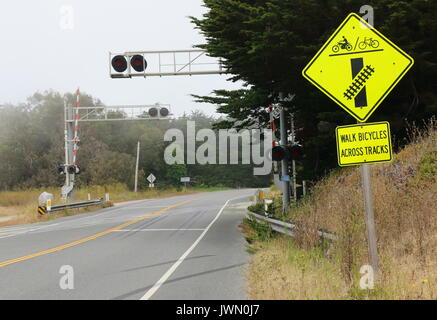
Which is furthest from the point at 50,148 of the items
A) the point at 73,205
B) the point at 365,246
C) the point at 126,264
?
the point at 365,246

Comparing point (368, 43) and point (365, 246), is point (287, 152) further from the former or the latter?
point (368, 43)

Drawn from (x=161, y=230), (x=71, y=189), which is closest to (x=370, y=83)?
(x=161, y=230)

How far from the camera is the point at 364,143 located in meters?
6.09

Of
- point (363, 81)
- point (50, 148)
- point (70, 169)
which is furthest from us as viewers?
point (50, 148)

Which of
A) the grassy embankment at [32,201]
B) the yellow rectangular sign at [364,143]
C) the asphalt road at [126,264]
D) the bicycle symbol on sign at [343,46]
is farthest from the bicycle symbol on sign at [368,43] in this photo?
the grassy embankment at [32,201]

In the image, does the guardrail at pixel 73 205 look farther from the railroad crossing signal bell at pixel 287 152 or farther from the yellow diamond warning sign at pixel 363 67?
the yellow diamond warning sign at pixel 363 67

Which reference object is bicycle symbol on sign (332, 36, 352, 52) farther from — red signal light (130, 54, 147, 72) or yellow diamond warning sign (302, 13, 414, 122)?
red signal light (130, 54, 147, 72)

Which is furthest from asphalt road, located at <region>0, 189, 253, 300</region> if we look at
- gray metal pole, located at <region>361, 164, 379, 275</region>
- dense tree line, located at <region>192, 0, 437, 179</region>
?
dense tree line, located at <region>192, 0, 437, 179</region>

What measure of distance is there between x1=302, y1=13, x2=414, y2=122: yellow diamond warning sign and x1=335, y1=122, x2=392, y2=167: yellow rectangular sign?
223mm

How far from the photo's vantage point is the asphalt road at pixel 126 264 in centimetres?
707

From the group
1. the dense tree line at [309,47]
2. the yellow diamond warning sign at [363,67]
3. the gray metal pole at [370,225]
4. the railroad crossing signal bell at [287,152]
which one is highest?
the dense tree line at [309,47]

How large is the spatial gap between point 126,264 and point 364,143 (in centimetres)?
578

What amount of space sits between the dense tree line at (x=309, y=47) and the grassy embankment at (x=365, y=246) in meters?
1.82

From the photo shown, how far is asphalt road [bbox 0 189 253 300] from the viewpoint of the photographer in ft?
23.2
